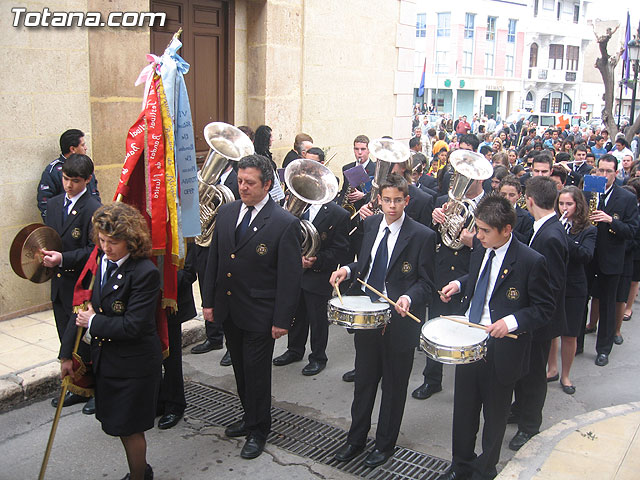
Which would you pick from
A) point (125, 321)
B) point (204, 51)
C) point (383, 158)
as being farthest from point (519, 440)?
point (204, 51)

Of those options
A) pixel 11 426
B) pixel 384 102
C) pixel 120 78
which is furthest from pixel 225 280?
pixel 384 102

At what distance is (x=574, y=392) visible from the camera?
6320 mm

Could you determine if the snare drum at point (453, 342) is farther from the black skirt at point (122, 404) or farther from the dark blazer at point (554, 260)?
the black skirt at point (122, 404)

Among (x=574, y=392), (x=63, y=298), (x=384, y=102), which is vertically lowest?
(x=574, y=392)

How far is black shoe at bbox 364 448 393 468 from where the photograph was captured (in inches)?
187

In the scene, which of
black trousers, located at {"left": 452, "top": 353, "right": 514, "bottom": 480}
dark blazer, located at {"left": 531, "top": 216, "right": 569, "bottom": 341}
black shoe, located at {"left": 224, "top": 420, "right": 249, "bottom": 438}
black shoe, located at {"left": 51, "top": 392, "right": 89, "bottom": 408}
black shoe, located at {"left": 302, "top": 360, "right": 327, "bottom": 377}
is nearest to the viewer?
black trousers, located at {"left": 452, "top": 353, "right": 514, "bottom": 480}

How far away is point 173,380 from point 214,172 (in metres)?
1.94

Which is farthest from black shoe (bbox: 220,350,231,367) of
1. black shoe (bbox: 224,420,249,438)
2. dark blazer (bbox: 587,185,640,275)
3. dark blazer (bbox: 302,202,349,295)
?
dark blazer (bbox: 587,185,640,275)

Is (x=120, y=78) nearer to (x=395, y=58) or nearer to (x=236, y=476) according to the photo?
(x=236, y=476)

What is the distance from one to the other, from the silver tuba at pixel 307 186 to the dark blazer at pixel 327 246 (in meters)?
0.24

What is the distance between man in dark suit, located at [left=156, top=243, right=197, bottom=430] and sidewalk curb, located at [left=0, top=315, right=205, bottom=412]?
3.70 feet

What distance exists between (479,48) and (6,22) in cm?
5080

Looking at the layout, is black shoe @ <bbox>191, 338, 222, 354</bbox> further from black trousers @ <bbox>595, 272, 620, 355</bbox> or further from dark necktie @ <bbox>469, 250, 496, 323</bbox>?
black trousers @ <bbox>595, 272, 620, 355</bbox>

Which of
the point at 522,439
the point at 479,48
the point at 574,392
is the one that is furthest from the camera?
the point at 479,48
